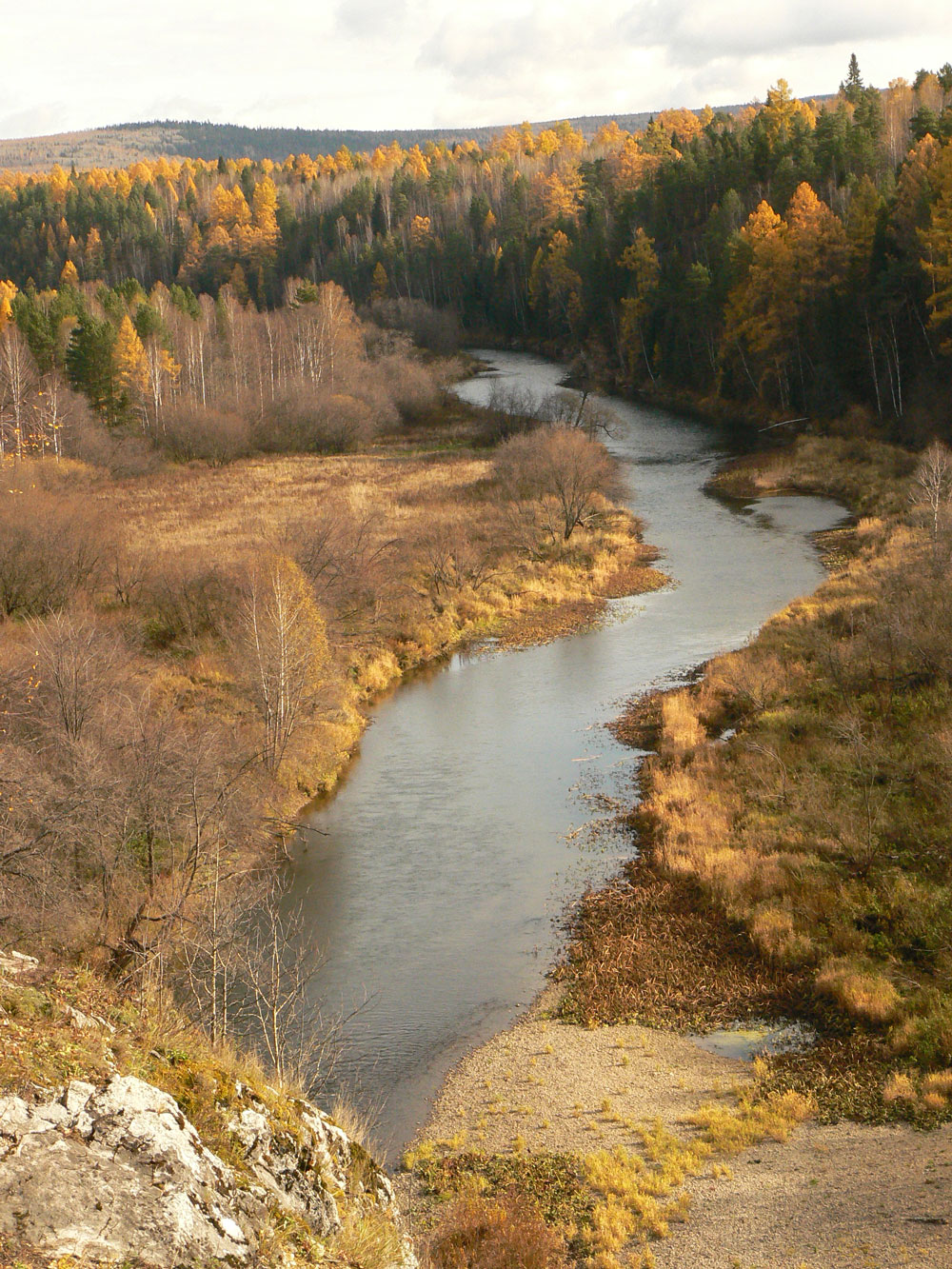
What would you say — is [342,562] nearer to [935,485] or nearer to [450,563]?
[450,563]

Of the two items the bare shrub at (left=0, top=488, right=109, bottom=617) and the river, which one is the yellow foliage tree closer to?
the bare shrub at (left=0, top=488, right=109, bottom=617)

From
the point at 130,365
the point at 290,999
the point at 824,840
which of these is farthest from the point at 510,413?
the point at 290,999

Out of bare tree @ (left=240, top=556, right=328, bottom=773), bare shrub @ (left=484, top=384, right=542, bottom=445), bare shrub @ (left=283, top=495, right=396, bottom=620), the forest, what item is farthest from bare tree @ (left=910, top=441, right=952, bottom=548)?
bare shrub @ (left=484, top=384, right=542, bottom=445)

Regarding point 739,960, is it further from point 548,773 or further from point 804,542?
Answer: point 804,542

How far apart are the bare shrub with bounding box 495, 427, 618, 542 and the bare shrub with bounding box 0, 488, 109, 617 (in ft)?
72.9

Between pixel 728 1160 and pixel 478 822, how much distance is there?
12.1 metres

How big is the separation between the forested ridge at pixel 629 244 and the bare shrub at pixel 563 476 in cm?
1692

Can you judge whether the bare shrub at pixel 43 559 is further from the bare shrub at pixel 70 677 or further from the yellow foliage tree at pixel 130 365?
the yellow foliage tree at pixel 130 365

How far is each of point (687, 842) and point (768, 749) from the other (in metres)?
3.65

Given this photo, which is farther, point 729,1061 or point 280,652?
point 280,652

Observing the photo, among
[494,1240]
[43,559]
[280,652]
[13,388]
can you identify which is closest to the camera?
[494,1240]

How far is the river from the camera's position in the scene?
18672 mm

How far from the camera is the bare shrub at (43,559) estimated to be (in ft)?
115

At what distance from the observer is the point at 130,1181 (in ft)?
22.6
